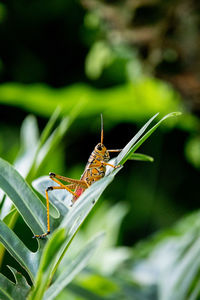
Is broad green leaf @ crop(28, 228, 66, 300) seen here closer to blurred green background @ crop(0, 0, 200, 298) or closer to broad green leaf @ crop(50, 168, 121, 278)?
broad green leaf @ crop(50, 168, 121, 278)

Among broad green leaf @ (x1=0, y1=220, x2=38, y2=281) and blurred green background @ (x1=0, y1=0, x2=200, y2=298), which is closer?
broad green leaf @ (x1=0, y1=220, x2=38, y2=281)

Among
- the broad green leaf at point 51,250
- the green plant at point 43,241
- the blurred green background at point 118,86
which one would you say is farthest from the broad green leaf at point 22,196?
the blurred green background at point 118,86

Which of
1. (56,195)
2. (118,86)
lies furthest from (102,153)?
(118,86)

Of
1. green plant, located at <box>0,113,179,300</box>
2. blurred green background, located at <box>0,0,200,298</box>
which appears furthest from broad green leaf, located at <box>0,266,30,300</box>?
blurred green background, located at <box>0,0,200,298</box>

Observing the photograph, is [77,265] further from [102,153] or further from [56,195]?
[102,153]

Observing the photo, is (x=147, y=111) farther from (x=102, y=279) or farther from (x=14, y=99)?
(x=102, y=279)
